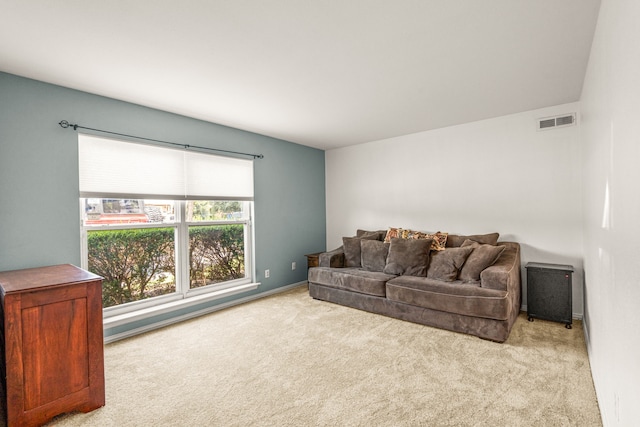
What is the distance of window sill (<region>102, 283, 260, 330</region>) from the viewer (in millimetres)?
2988

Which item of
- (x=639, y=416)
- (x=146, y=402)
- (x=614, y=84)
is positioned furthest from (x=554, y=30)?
(x=146, y=402)

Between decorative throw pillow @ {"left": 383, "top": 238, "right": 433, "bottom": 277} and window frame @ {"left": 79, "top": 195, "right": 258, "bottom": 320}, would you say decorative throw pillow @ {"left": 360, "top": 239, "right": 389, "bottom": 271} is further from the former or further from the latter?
window frame @ {"left": 79, "top": 195, "right": 258, "bottom": 320}

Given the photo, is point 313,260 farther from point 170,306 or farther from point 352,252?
point 170,306

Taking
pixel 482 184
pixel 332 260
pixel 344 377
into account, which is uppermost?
pixel 482 184

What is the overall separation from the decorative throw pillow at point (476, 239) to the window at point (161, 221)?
9.14 ft

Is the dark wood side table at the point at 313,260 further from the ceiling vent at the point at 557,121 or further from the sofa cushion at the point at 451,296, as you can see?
the ceiling vent at the point at 557,121

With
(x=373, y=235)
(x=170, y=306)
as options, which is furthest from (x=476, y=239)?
(x=170, y=306)

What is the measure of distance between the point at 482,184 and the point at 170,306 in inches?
162

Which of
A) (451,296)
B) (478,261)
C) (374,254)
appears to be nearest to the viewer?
(451,296)

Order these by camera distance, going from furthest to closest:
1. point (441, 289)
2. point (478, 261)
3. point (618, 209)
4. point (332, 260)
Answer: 1. point (332, 260)
2. point (478, 261)
3. point (441, 289)
4. point (618, 209)

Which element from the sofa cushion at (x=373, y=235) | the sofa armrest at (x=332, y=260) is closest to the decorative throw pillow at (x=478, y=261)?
the sofa cushion at (x=373, y=235)

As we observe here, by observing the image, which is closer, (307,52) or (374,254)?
(307,52)

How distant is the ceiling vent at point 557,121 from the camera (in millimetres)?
3350

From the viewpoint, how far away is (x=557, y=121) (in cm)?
343
